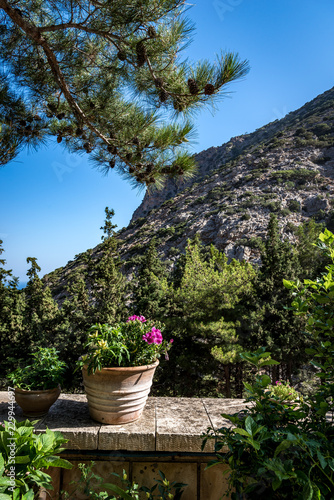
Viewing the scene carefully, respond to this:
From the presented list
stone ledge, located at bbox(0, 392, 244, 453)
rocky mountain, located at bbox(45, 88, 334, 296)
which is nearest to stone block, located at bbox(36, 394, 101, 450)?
stone ledge, located at bbox(0, 392, 244, 453)

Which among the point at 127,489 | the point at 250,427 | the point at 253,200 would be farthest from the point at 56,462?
the point at 253,200

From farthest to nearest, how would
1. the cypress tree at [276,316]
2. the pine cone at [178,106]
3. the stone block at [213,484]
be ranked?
the cypress tree at [276,316]
the pine cone at [178,106]
the stone block at [213,484]

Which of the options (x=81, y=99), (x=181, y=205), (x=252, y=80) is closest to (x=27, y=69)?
(x=81, y=99)

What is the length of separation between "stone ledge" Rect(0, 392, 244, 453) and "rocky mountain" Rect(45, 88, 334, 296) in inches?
706

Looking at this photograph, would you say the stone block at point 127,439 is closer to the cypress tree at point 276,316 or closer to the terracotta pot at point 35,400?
the terracotta pot at point 35,400

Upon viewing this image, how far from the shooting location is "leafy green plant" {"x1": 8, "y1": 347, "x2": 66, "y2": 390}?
5.37 feet

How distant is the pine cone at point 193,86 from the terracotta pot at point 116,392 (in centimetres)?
188

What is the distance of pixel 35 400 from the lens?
160cm

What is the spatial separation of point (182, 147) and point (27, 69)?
1579mm

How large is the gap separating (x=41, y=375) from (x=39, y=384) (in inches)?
2.2

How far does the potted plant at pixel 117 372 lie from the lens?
4.94 feet

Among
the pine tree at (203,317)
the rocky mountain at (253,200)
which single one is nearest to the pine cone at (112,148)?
the pine tree at (203,317)

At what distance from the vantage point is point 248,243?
2092 centimetres

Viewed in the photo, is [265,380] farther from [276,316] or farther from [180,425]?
[276,316]
